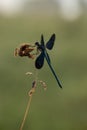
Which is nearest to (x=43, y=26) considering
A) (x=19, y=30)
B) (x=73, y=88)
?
(x=19, y=30)

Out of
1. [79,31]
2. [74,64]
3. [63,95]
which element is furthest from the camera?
[79,31]

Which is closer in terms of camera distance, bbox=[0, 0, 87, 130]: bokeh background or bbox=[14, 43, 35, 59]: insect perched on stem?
bbox=[14, 43, 35, 59]: insect perched on stem

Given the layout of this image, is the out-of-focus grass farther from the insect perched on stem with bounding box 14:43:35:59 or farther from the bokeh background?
the insect perched on stem with bounding box 14:43:35:59

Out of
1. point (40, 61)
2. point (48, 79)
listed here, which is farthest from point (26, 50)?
point (48, 79)

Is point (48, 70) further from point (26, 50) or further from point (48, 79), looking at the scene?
point (26, 50)

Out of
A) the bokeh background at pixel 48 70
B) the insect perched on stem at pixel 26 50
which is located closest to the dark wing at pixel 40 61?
the insect perched on stem at pixel 26 50

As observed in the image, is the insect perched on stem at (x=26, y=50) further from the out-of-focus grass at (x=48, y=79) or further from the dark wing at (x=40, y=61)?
the out-of-focus grass at (x=48, y=79)

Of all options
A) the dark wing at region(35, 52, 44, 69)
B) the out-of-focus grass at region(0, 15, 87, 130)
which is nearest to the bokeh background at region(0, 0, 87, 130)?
the out-of-focus grass at region(0, 15, 87, 130)

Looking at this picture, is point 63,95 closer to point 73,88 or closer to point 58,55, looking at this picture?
point 73,88
